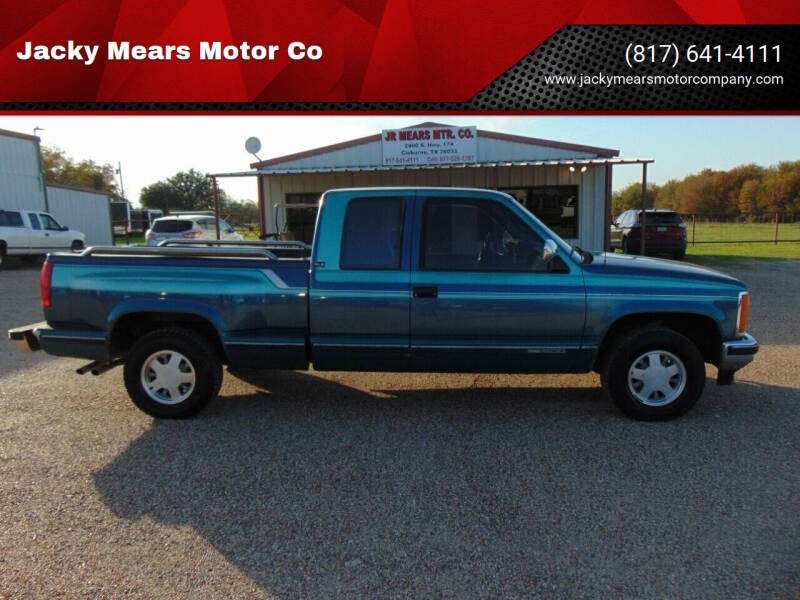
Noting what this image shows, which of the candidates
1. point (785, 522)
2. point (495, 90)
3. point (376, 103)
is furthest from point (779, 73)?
point (785, 522)

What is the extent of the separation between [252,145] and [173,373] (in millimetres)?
12825

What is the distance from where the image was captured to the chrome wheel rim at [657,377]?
4301 mm

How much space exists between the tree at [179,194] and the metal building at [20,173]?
153ft

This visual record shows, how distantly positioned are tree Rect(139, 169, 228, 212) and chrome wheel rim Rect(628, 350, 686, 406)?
233 ft

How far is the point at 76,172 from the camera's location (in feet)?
214

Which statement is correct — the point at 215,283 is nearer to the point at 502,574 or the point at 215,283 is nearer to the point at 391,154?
the point at 502,574

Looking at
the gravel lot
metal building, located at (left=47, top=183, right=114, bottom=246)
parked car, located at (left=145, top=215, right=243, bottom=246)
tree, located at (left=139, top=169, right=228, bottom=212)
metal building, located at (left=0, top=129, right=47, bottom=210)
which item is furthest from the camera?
tree, located at (left=139, top=169, right=228, bottom=212)

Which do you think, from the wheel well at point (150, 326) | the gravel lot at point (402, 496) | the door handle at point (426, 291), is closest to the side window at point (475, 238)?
the door handle at point (426, 291)

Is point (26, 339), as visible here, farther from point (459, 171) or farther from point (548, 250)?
point (459, 171)

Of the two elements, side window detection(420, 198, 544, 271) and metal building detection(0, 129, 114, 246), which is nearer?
side window detection(420, 198, 544, 271)

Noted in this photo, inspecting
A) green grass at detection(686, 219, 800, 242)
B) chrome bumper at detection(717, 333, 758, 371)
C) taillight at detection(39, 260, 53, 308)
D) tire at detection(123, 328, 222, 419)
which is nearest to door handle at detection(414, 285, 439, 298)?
tire at detection(123, 328, 222, 419)

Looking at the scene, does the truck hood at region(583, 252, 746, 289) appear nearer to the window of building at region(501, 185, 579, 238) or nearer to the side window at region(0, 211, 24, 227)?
the window of building at region(501, 185, 579, 238)

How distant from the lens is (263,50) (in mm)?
8594

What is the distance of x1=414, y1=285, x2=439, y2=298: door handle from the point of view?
4227 mm
